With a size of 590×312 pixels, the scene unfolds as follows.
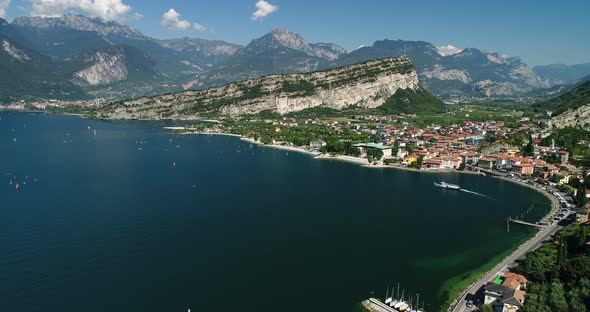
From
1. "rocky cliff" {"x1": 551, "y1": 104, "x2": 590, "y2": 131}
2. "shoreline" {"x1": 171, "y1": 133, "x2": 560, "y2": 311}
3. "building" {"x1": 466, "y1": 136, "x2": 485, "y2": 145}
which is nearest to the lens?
"shoreline" {"x1": 171, "y1": 133, "x2": 560, "y2": 311}

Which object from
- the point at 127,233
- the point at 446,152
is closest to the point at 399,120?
the point at 446,152

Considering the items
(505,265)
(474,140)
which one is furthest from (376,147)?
(505,265)

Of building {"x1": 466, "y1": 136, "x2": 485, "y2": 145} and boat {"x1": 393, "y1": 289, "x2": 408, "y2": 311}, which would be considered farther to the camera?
building {"x1": 466, "y1": 136, "x2": 485, "y2": 145}

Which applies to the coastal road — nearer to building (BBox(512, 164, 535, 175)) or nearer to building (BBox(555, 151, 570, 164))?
building (BBox(512, 164, 535, 175))

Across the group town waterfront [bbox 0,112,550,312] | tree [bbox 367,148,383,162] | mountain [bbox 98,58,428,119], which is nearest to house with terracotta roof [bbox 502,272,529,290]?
town waterfront [bbox 0,112,550,312]

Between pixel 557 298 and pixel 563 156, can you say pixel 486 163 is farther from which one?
pixel 557 298

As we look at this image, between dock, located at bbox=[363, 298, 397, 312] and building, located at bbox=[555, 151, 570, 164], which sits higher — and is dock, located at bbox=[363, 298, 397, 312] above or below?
below

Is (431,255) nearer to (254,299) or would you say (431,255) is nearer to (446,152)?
(254,299)
